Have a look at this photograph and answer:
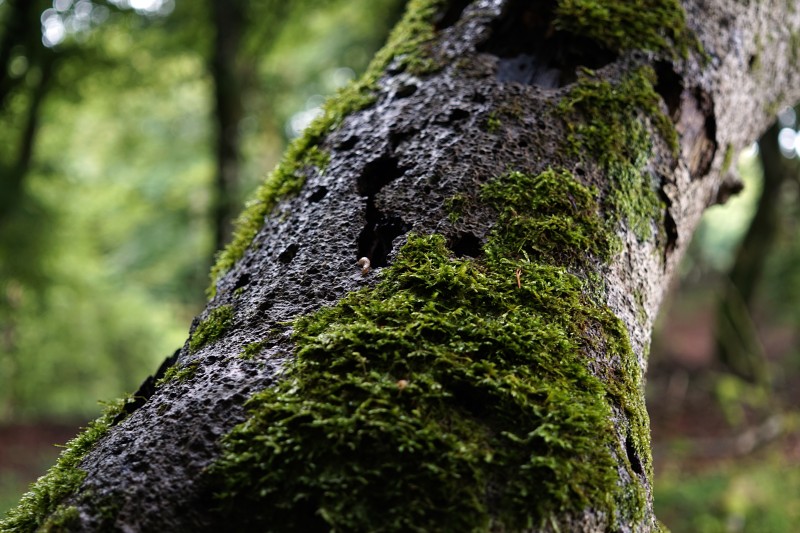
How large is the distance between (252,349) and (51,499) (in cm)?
46

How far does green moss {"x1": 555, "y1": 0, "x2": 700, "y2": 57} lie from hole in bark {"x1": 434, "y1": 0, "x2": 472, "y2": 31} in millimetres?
344

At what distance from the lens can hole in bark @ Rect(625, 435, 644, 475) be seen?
4.21 feet

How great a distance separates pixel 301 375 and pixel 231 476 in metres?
0.23

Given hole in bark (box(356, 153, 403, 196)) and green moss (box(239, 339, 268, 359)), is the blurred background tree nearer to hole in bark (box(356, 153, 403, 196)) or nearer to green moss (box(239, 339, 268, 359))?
hole in bark (box(356, 153, 403, 196))

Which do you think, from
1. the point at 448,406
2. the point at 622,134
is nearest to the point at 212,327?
the point at 448,406

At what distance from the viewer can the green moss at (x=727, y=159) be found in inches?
87.1

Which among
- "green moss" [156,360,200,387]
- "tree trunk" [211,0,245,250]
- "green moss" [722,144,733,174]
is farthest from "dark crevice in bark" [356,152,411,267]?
"tree trunk" [211,0,245,250]

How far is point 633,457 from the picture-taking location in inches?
50.9

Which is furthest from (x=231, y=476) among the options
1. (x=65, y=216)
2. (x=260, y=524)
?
(x=65, y=216)

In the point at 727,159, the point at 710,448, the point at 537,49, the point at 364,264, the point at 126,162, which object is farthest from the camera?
the point at 126,162

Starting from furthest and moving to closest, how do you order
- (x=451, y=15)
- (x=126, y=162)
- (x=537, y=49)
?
(x=126, y=162)
(x=451, y=15)
(x=537, y=49)

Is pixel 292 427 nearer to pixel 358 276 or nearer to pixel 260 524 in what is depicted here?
pixel 260 524

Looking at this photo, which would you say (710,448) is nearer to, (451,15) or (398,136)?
(451,15)

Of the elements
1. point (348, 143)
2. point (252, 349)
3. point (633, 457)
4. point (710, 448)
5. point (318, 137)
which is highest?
point (318, 137)
